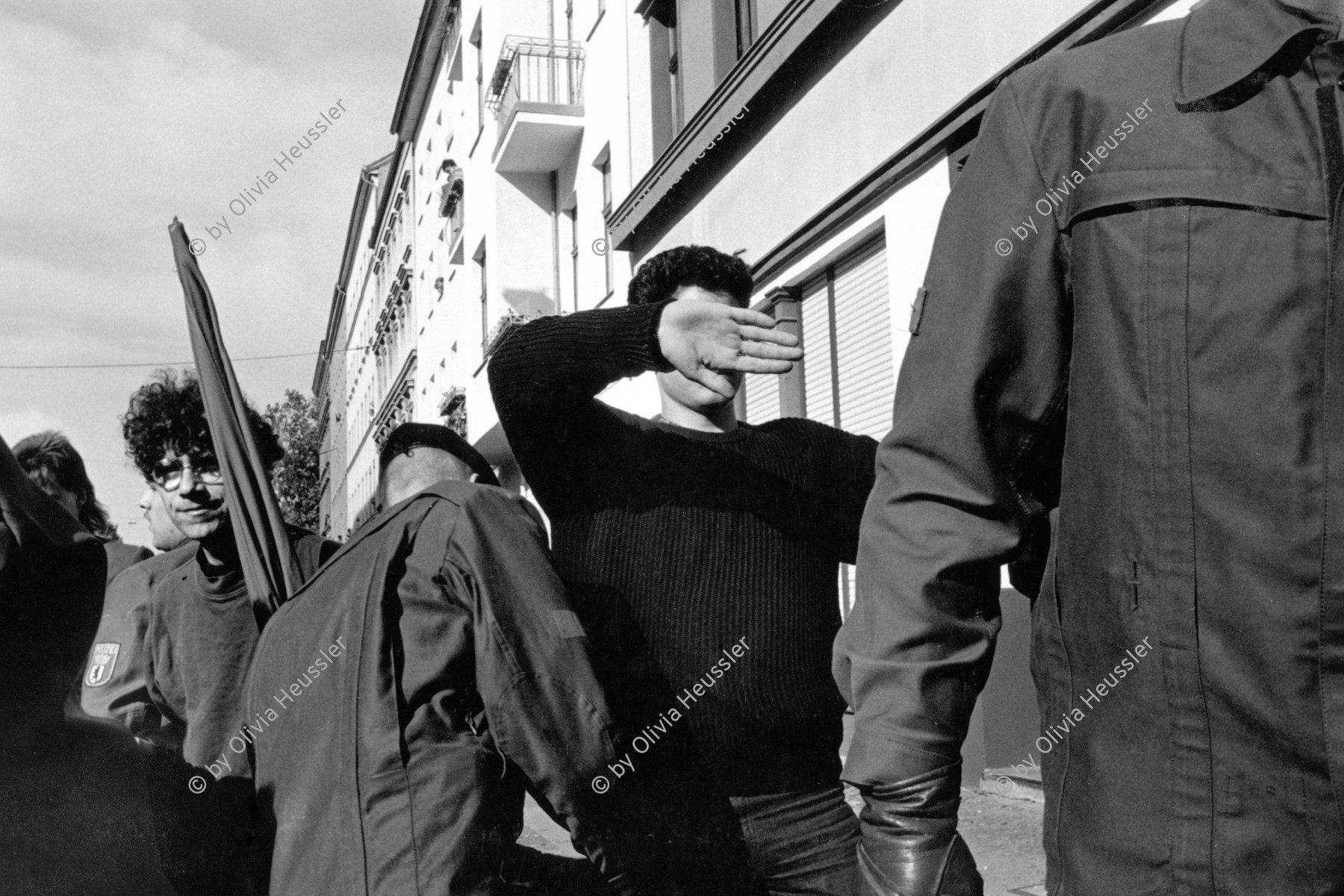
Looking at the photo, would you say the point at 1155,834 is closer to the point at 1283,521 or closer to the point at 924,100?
the point at 1283,521

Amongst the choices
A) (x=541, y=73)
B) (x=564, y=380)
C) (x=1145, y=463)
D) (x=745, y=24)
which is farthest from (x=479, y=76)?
(x=1145, y=463)

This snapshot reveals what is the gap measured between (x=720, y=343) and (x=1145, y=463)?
3.20 ft

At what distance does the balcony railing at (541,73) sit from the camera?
64.1 ft

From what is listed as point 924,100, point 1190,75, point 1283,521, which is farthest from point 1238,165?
point 924,100

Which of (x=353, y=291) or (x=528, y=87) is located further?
(x=353, y=291)

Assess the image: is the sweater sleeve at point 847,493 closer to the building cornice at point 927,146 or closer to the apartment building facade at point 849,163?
the building cornice at point 927,146

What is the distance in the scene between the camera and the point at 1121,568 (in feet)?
5.03

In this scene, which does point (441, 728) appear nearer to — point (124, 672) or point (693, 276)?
point (693, 276)

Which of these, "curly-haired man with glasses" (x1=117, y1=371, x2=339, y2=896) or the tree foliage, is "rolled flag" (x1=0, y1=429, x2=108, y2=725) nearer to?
"curly-haired man with glasses" (x1=117, y1=371, x2=339, y2=896)

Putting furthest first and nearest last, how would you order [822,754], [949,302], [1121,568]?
[822,754]
[949,302]
[1121,568]

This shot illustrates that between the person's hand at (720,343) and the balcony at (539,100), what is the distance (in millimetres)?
17180

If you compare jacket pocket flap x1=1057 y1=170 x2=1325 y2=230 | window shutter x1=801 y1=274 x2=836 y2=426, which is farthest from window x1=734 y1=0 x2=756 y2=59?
jacket pocket flap x1=1057 y1=170 x2=1325 y2=230

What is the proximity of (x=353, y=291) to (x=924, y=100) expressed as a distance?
2187 inches

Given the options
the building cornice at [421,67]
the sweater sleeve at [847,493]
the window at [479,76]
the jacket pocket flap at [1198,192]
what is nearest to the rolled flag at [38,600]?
the sweater sleeve at [847,493]
